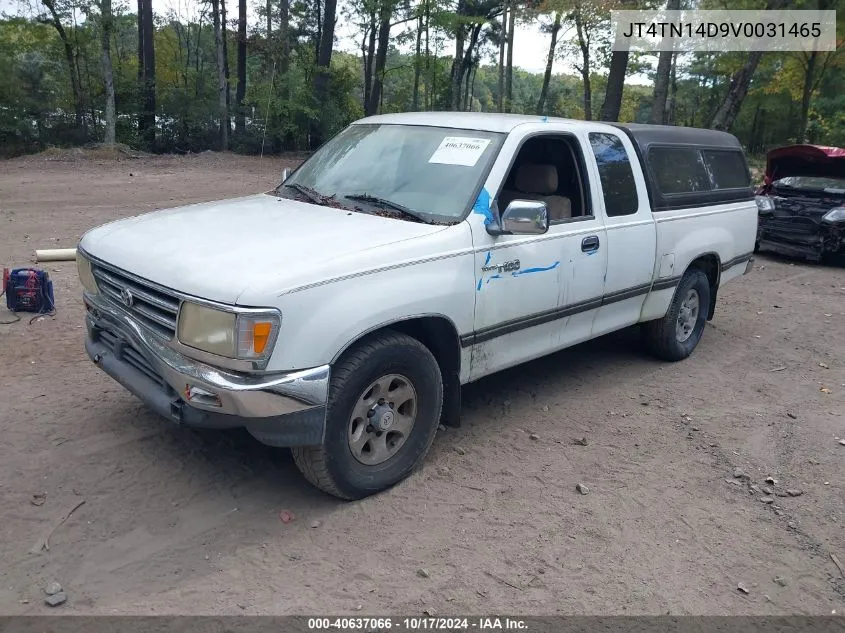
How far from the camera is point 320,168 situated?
5059mm

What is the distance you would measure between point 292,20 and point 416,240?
3557cm

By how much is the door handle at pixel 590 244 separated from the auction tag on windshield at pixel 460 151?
3.20 ft

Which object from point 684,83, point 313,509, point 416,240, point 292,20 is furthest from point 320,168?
point 684,83

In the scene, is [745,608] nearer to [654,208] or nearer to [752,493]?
[752,493]

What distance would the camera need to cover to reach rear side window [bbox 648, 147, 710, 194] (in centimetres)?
573

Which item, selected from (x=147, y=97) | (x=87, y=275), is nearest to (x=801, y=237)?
(x=87, y=275)

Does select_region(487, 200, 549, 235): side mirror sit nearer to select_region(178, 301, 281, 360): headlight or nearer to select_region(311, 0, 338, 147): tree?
select_region(178, 301, 281, 360): headlight

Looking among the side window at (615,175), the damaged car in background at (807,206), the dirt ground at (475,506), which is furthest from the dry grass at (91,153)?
the side window at (615,175)

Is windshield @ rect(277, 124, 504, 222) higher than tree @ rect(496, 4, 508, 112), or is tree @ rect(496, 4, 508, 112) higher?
tree @ rect(496, 4, 508, 112)

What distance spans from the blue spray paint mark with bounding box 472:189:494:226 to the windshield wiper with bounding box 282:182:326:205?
1012 millimetres

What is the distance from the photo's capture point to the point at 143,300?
142 inches

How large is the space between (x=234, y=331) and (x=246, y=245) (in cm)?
62

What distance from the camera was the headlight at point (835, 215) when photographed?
36.1 ft

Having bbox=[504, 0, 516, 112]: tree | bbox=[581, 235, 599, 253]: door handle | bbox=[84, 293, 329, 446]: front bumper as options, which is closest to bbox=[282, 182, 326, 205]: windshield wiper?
bbox=[84, 293, 329, 446]: front bumper
